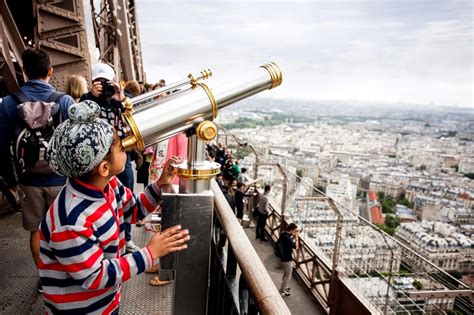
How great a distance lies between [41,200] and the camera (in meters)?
2.62

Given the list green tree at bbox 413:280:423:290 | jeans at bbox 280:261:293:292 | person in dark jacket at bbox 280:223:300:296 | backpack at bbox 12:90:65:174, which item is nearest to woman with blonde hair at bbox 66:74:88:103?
backpack at bbox 12:90:65:174

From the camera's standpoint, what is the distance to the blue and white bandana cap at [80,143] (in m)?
1.34

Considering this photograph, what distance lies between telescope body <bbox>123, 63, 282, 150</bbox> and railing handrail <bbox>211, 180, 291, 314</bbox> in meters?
0.47

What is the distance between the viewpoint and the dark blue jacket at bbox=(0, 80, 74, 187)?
2.45 meters

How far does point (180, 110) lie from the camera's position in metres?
1.35

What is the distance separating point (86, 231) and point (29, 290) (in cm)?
221

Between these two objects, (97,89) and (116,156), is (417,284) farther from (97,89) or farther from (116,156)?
(116,156)

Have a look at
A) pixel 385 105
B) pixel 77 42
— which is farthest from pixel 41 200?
pixel 385 105

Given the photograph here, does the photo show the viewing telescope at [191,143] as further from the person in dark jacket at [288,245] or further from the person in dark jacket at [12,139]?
the person in dark jacket at [288,245]

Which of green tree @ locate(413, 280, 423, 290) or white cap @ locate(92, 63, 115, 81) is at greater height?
white cap @ locate(92, 63, 115, 81)

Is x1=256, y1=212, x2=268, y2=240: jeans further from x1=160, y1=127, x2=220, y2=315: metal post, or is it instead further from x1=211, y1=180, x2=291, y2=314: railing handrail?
x1=211, y1=180, x2=291, y2=314: railing handrail

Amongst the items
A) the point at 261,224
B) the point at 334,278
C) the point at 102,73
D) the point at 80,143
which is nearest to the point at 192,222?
the point at 80,143

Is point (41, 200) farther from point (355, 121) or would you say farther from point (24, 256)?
point (355, 121)

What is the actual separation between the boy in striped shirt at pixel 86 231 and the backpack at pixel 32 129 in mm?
1188
